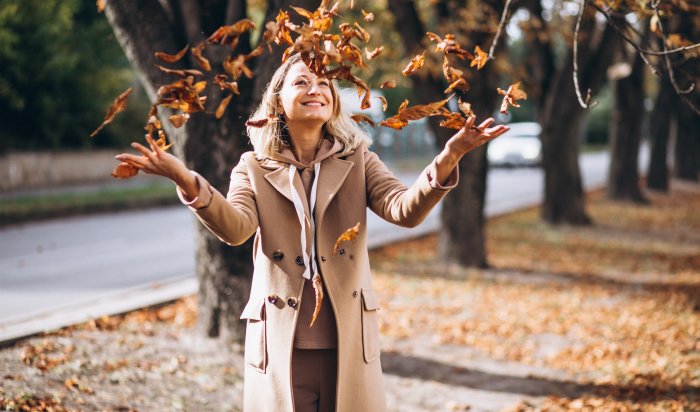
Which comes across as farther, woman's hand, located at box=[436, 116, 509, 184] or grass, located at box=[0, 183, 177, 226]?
grass, located at box=[0, 183, 177, 226]

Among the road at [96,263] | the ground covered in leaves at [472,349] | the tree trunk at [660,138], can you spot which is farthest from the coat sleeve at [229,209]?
the tree trunk at [660,138]

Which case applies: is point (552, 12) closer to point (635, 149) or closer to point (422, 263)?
point (422, 263)

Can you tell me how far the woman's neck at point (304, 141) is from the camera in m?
2.96

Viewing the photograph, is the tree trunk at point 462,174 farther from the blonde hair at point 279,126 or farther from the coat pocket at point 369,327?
A: the coat pocket at point 369,327

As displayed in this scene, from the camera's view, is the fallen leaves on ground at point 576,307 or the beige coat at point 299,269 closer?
the beige coat at point 299,269

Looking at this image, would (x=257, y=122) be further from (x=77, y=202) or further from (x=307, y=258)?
(x=77, y=202)

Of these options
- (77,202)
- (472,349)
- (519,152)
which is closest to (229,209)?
(472,349)

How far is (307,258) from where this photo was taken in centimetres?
283

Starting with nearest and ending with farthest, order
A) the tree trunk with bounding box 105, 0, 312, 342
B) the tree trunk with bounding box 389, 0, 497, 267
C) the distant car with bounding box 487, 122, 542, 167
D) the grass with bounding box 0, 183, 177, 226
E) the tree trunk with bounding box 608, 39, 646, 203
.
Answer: the tree trunk with bounding box 105, 0, 312, 342 → the tree trunk with bounding box 389, 0, 497, 267 → the grass with bounding box 0, 183, 177, 226 → the tree trunk with bounding box 608, 39, 646, 203 → the distant car with bounding box 487, 122, 542, 167

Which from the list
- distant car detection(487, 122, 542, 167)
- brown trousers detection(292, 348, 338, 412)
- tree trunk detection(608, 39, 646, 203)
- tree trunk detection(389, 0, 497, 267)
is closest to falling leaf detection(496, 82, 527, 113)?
brown trousers detection(292, 348, 338, 412)

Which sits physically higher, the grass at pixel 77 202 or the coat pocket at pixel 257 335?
the grass at pixel 77 202

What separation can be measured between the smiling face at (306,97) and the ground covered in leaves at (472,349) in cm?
245

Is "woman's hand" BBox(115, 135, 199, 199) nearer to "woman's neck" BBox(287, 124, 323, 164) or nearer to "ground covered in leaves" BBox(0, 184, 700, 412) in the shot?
"woman's neck" BBox(287, 124, 323, 164)

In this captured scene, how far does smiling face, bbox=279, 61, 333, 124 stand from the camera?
2.87 metres
